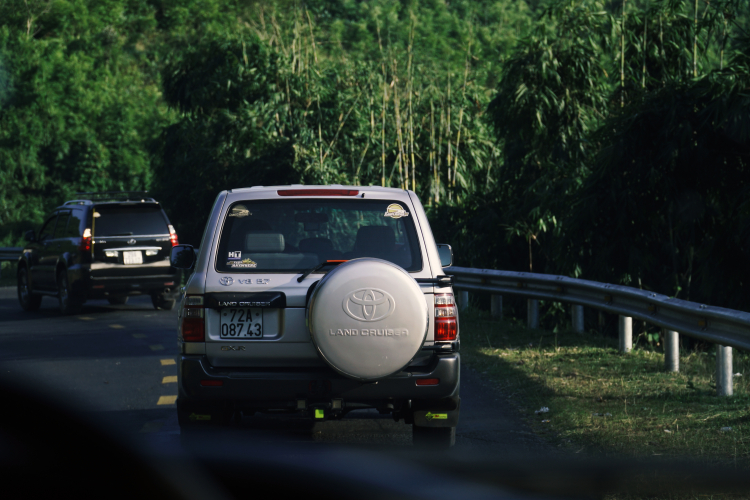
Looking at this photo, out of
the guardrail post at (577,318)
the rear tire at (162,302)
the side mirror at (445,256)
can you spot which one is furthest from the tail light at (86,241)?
the side mirror at (445,256)

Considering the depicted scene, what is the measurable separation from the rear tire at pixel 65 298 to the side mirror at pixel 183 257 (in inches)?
349

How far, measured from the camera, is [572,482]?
2.59m

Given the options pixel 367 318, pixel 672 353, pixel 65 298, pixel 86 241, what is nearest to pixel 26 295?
pixel 65 298

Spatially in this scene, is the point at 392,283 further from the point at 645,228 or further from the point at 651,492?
the point at 645,228

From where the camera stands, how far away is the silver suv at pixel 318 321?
530cm

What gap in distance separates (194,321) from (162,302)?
11244 mm

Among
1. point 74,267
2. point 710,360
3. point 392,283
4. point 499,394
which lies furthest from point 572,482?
point 74,267

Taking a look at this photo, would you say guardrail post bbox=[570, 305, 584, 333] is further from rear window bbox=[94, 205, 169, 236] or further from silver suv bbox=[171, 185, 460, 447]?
rear window bbox=[94, 205, 169, 236]

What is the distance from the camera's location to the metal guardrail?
24.0 ft

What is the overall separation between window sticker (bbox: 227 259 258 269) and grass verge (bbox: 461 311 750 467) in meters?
2.34

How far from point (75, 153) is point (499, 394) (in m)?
43.5

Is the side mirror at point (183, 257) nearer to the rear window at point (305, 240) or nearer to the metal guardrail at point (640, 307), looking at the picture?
the rear window at point (305, 240)

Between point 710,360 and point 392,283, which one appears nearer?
point 392,283

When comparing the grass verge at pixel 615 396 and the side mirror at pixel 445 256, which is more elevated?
the side mirror at pixel 445 256
